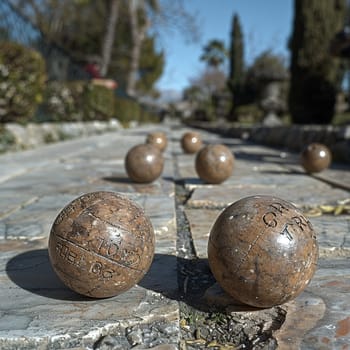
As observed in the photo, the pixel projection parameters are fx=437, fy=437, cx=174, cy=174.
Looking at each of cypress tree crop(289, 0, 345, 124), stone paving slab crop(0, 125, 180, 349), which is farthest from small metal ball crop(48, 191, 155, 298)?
cypress tree crop(289, 0, 345, 124)

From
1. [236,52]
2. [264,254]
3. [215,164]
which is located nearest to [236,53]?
[236,52]

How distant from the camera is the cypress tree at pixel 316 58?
13117mm

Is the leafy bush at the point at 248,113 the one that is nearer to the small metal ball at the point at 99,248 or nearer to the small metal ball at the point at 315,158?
the small metal ball at the point at 315,158

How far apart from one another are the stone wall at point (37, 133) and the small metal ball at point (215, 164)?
5.21m

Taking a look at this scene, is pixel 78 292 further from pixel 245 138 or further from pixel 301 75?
pixel 245 138

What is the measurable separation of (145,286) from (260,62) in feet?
134

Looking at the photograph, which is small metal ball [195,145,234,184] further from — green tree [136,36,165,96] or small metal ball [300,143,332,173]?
green tree [136,36,165,96]

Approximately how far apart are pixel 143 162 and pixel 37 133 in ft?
22.2

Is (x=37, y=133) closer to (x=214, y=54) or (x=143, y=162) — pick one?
(x=143, y=162)

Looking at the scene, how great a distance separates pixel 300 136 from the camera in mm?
9977

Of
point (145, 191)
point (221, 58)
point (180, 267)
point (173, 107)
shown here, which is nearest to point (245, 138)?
point (145, 191)

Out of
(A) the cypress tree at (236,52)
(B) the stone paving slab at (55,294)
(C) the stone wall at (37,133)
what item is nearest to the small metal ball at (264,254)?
(B) the stone paving slab at (55,294)

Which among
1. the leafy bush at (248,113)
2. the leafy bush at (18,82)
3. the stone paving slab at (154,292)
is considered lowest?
the stone paving slab at (154,292)

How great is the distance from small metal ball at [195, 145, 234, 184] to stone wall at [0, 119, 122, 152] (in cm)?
521
